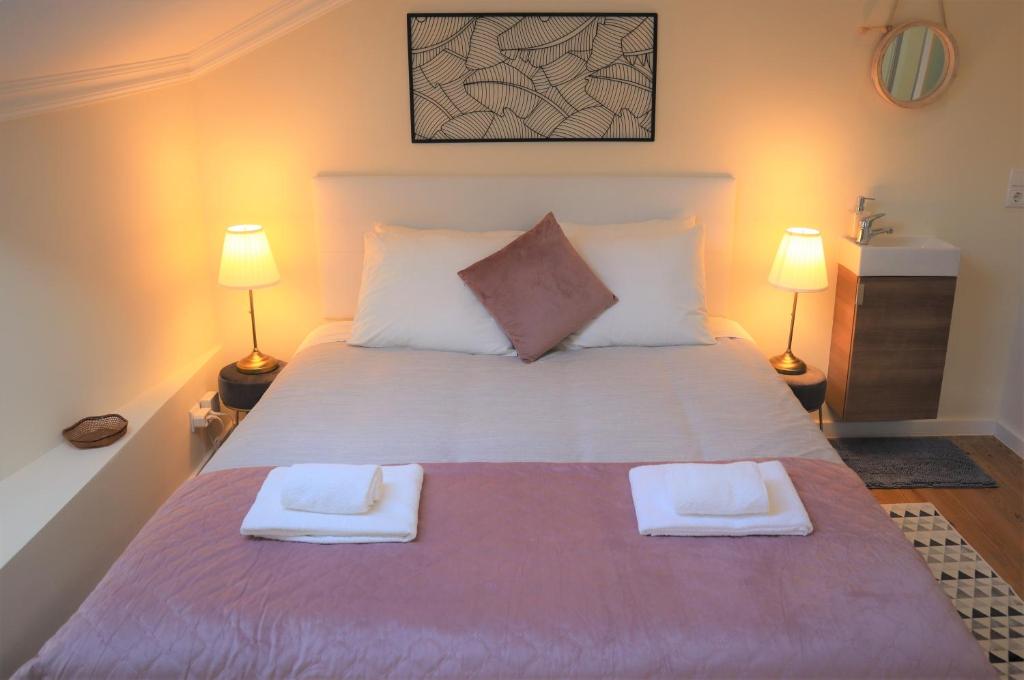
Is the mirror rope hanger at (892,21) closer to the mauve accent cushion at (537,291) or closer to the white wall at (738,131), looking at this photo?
the white wall at (738,131)

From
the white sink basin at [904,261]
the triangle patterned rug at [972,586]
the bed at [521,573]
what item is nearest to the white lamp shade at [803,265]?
the white sink basin at [904,261]

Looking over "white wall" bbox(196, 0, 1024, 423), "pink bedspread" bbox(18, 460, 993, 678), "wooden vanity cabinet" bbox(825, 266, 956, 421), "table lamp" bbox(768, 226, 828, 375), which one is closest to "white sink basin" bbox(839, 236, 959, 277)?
"wooden vanity cabinet" bbox(825, 266, 956, 421)

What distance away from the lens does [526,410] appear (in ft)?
8.32

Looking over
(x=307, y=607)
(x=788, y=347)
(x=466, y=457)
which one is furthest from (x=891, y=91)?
(x=307, y=607)

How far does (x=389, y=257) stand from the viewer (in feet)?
10.2

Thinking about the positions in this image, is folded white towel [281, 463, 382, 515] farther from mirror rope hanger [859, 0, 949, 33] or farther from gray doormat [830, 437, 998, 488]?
mirror rope hanger [859, 0, 949, 33]

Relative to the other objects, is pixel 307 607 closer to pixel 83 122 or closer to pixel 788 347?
pixel 83 122

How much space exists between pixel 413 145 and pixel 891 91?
1871mm

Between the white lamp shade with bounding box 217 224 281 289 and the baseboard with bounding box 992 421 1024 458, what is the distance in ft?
10.2

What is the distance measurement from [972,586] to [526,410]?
1546 millimetres

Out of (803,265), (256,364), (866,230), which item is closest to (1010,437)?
(866,230)

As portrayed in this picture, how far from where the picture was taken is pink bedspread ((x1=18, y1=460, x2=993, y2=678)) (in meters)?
1.59

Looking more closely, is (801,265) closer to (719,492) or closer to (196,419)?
(719,492)

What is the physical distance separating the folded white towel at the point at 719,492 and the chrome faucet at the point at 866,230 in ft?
5.65
